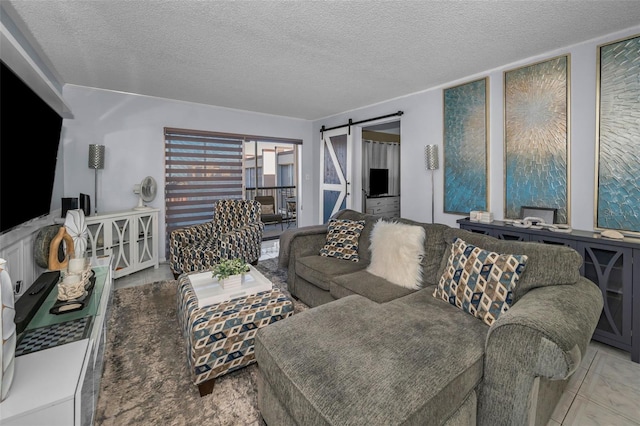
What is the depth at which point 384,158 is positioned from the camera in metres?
6.99

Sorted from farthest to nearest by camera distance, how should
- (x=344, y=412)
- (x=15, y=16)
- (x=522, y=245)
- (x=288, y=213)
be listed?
(x=288, y=213), (x=15, y=16), (x=522, y=245), (x=344, y=412)

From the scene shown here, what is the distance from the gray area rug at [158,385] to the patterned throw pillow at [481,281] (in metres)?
1.35

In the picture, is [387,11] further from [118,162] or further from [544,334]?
[118,162]

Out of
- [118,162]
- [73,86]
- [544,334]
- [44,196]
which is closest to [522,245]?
[544,334]

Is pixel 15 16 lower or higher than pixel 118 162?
higher

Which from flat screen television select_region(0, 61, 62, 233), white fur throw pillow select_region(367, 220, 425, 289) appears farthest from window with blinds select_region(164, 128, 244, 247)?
white fur throw pillow select_region(367, 220, 425, 289)

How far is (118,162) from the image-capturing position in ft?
13.6

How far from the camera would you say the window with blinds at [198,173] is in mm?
4625

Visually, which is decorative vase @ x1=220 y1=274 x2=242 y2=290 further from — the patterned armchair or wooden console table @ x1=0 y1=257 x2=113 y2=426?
the patterned armchair

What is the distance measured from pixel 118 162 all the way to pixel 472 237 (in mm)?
4553

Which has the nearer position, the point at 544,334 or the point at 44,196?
the point at 544,334

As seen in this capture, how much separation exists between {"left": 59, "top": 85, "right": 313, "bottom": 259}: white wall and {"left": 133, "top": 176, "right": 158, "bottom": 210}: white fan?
19cm

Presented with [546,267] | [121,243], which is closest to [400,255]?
[546,267]

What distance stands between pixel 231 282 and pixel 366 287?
3.43 feet
